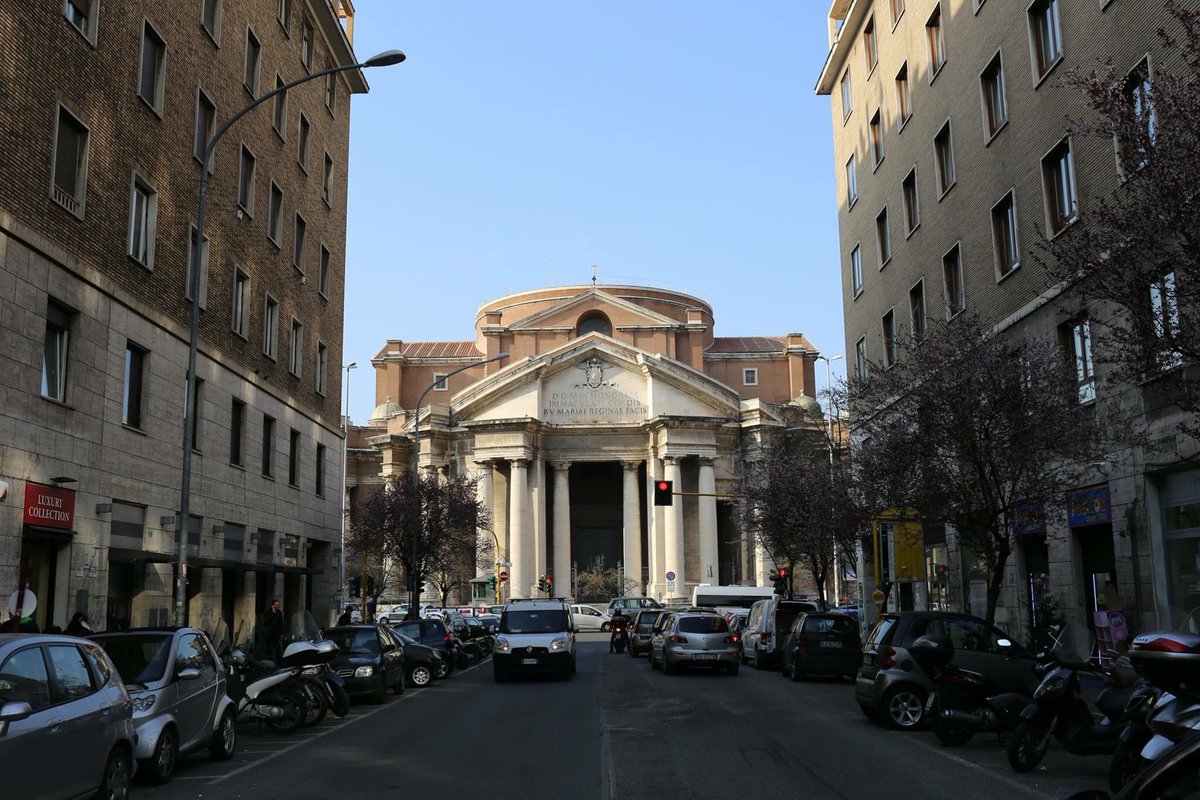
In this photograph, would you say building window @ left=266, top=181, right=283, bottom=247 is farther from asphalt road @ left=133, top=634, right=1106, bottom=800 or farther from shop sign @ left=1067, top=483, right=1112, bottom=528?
shop sign @ left=1067, top=483, right=1112, bottom=528

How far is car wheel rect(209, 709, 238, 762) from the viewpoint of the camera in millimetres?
12445

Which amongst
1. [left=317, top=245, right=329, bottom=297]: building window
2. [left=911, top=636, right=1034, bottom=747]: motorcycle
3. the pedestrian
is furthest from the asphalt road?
[left=317, top=245, right=329, bottom=297]: building window

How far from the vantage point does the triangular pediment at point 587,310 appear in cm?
8144

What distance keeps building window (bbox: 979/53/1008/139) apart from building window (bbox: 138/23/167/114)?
17.0 meters

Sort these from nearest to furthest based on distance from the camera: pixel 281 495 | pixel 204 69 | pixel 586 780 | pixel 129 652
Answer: pixel 586 780
pixel 129 652
pixel 204 69
pixel 281 495

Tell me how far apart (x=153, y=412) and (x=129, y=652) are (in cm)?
1062

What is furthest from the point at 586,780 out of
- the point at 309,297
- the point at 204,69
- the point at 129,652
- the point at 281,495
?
the point at 309,297

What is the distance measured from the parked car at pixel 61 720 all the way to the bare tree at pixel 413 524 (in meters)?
29.5

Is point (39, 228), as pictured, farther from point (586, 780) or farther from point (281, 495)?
point (281, 495)

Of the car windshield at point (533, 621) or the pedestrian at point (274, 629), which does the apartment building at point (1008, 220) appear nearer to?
the car windshield at point (533, 621)

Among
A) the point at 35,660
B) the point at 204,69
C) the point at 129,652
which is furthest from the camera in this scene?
the point at 204,69

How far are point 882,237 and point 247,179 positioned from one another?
58.6ft

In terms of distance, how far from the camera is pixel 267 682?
1508cm

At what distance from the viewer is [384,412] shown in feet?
273
